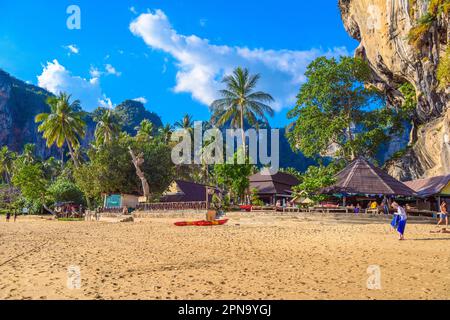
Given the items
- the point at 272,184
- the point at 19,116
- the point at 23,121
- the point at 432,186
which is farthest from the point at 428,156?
the point at 19,116

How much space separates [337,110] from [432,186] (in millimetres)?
11882

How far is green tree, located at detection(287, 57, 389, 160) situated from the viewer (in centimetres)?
3600

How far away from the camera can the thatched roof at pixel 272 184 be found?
3919cm

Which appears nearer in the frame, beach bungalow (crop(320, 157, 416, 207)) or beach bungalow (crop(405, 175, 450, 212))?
beach bungalow (crop(320, 157, 416, 207))

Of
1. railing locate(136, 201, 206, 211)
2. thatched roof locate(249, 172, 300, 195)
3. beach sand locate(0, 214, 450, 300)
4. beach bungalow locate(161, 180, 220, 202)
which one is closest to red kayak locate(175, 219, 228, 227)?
railing locate(136, 201, 206, 211)

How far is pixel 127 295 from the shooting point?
17.9 feet

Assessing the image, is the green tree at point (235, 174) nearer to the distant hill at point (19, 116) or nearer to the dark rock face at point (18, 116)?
the distant hill at point (19, 116)

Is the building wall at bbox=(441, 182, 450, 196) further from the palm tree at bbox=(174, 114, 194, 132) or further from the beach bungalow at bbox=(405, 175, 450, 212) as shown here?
the palm tree at bbox=(174, 114, 194, 132)

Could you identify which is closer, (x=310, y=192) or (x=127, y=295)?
(x=127, y=295)

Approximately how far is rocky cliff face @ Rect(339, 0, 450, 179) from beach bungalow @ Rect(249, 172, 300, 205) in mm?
12265
